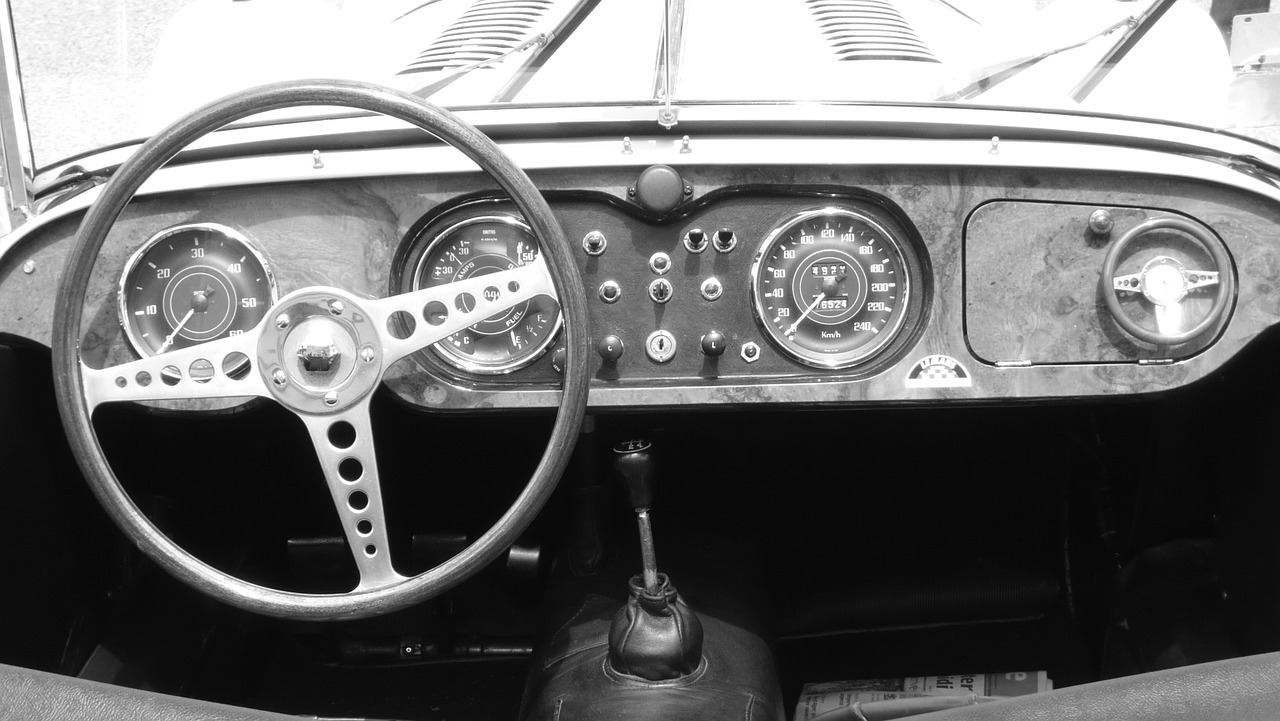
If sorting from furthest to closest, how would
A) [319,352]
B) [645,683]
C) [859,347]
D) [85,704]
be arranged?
[859,347], [645,683], [319,352], [85,704]

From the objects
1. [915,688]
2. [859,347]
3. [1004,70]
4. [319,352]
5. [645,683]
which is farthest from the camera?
[915,688]

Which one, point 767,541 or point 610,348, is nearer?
point 610,348

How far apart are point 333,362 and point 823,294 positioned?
0.83m

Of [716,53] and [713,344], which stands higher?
[716,53]

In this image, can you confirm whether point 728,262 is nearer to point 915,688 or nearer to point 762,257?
point 762,257

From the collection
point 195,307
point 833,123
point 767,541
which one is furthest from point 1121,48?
point 195,307

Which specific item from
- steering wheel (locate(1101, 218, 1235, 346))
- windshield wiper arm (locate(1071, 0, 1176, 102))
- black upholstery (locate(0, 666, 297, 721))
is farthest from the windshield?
black upholstery (locate(0, 666, 297, 721))

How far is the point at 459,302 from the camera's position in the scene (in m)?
1.64

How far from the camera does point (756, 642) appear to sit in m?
1.99

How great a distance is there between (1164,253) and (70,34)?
2531 millimetres

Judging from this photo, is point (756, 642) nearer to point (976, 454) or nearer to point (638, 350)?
point (638, 350)

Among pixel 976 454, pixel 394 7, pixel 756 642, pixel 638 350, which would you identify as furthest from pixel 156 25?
pixel 976 454

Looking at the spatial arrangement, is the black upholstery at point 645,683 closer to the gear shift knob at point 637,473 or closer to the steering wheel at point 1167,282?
the gear shift knob at point 637,473

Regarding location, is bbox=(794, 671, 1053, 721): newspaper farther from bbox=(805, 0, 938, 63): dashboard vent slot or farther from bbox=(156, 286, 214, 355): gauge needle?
bbox=(156, 286, 214, 355): gauge needle
